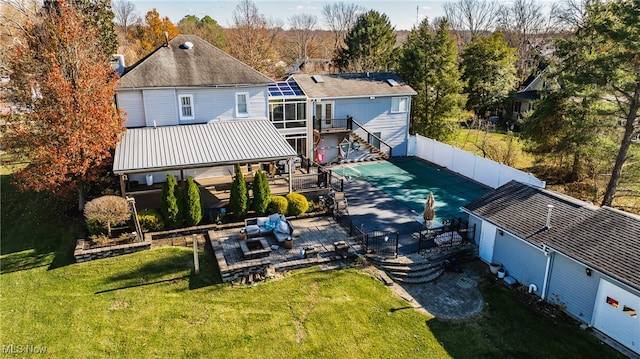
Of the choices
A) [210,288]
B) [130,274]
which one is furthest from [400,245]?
[130,274]

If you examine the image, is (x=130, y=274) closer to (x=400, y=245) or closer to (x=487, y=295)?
(x=400, y=245)

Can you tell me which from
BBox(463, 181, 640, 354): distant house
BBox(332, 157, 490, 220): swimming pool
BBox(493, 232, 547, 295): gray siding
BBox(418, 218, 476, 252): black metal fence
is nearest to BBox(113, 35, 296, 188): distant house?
BBox(418, 218, 476, 252): black metal fence

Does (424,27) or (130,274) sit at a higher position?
(424,27)

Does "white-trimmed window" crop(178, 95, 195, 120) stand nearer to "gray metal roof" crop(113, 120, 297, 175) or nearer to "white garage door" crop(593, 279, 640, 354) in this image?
"gray metal roof" crop(113, 120, 297, 175)

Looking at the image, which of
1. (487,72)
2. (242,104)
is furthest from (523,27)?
(242,104)

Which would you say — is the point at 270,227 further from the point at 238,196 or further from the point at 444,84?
the point at 444,84

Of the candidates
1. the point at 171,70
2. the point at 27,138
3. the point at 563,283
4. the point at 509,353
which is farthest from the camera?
the point at 171,70

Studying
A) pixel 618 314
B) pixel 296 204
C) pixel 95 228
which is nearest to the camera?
pixel 618 314

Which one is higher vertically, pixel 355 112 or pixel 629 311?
pixel 355 112

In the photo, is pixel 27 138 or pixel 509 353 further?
pixel 27 138
